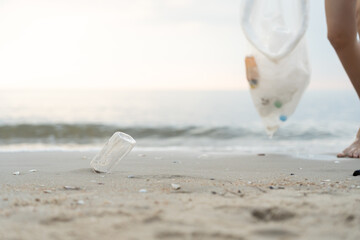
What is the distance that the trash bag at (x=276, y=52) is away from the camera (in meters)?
3.27

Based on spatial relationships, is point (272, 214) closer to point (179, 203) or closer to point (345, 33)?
point (179, 203)

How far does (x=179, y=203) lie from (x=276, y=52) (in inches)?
78.2

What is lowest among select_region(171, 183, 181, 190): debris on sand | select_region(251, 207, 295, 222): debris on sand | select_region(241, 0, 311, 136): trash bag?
select_region(171, 183, 181, 190): debris on sand

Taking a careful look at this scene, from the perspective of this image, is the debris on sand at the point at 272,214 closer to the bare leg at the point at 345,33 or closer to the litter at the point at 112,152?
the litter at the point at 112,152

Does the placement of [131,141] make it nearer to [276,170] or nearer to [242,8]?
[276,170]

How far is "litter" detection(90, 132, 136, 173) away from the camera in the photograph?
2.90 meters

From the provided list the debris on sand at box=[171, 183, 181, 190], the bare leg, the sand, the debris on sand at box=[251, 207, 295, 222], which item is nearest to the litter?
the sand

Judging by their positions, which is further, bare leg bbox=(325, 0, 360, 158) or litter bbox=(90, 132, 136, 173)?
litter bbox=(90, 132, 136, 173)

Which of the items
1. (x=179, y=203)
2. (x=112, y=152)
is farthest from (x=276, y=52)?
(x=179, y=203)

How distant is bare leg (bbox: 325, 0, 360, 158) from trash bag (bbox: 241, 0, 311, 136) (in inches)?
14.6

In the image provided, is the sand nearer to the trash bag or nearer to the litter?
the litter

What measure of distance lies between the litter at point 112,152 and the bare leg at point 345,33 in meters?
1.63

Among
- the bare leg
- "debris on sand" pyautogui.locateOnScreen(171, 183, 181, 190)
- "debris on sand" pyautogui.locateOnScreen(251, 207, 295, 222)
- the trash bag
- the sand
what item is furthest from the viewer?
the trash bag

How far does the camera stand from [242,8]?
333 cm
